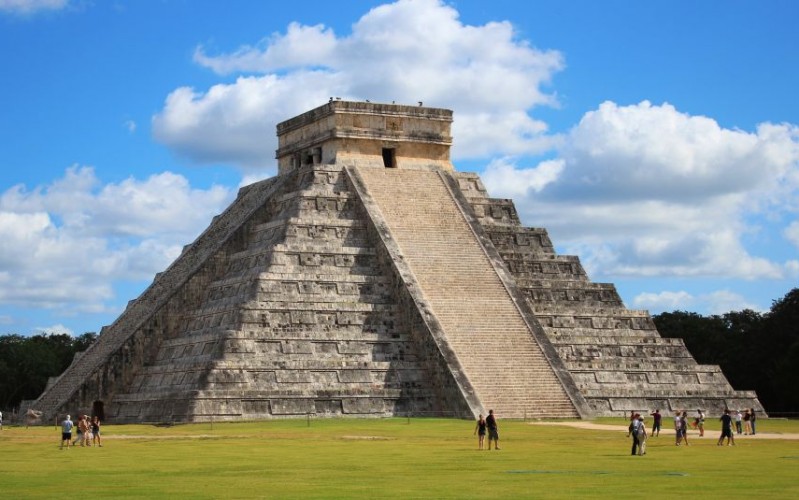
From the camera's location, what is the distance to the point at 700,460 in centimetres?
2483

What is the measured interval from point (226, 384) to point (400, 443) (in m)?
7.88

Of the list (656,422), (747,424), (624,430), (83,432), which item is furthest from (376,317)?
(83,432)

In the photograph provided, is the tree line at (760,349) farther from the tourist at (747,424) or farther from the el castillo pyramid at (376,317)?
the tourist at (747,424)

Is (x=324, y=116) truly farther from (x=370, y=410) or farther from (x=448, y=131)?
(x=370, y=410)

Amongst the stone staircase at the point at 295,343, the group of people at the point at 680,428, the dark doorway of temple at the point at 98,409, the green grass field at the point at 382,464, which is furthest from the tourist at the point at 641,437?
the dark doorway of temple at the point at 98,409

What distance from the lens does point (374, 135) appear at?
4450 cm

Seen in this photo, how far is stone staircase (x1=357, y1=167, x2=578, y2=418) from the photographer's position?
36.7 meters

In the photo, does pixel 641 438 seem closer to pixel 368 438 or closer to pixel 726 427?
pixel 726 427

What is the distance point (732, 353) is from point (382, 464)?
38.7 metres

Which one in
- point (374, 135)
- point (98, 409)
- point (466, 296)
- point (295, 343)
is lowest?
point (98, 409)

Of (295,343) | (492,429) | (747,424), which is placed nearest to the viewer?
(492,429)

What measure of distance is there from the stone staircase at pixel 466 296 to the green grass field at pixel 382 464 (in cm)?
237

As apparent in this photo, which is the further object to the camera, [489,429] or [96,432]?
[96,432]

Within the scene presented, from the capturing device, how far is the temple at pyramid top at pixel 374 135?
4416cm
